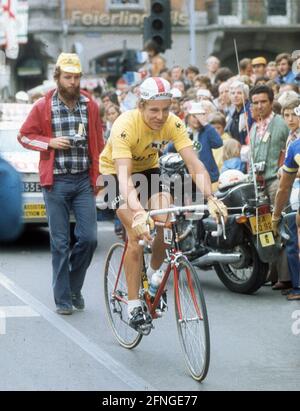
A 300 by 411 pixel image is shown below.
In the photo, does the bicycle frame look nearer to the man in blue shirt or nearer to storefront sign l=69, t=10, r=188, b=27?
the man in blue shirt

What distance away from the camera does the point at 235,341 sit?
8.71 metres

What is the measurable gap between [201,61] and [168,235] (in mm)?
36354

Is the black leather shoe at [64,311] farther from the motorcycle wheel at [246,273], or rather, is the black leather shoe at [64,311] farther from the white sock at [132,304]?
the motorcycle wheel at [246,273]

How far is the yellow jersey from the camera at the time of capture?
8.04m

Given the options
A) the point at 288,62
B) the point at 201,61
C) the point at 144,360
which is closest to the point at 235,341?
→ the point at 144,360

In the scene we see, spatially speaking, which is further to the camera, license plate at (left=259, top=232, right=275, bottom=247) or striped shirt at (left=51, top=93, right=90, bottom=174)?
license plate at (left=259, top=232, right=275, bottom=247)

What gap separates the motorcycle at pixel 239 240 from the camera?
10.6 m

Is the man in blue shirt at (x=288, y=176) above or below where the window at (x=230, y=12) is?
above

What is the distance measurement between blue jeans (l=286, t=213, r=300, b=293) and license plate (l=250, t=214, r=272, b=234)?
0.64 feet

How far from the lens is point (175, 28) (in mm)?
44781

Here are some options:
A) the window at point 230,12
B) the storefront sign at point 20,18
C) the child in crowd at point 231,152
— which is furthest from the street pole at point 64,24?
the child in crowd at point 231,152

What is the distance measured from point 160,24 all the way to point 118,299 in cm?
1295

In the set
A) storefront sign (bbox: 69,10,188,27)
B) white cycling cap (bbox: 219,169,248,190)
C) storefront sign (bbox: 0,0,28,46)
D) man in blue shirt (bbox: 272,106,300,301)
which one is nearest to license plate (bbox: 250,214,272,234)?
white cycling cap (bbox: 219,169,248,190)

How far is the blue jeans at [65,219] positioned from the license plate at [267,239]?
5.24 feet
